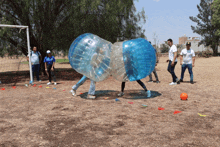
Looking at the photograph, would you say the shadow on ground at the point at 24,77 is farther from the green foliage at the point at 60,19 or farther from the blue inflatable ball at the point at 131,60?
the blue inflatable ball at the point at 131,60

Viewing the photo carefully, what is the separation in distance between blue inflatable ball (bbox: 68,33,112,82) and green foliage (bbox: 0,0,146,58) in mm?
6400

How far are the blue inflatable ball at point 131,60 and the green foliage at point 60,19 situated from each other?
6800 mm

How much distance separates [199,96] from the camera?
7730 mm

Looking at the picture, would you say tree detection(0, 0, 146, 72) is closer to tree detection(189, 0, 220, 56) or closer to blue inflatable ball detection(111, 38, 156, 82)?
blue inflatable ball detection(111, 38, 156, 82)

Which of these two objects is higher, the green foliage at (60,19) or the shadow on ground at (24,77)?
the green foliage at (60,19)

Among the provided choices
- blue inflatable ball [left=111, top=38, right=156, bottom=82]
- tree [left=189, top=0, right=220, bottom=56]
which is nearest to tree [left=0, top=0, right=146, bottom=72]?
blue inflatable ball [left=111, top=38, right=156, bottom=82]

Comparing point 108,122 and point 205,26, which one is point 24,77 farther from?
point 205,26

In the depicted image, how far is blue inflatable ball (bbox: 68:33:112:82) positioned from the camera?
661 centimetres

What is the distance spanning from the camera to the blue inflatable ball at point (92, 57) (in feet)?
21.7

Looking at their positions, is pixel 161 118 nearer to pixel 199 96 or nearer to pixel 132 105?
pixel 132 105

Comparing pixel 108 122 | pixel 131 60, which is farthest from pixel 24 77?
pixel 108 122

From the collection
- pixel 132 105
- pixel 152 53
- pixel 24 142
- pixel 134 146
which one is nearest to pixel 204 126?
pixel 134 146

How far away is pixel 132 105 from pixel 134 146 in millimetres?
2908

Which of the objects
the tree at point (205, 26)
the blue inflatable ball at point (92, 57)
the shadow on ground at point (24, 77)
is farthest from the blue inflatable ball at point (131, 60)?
the tree at point (205, 26)
